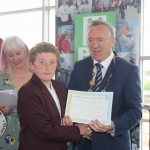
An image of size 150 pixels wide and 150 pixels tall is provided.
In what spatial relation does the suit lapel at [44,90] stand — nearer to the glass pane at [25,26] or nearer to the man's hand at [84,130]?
the man's hand at [84,130]

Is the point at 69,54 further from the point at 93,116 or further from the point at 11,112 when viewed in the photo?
the point at 93,116

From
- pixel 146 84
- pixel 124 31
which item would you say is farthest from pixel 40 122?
pixel 146 84

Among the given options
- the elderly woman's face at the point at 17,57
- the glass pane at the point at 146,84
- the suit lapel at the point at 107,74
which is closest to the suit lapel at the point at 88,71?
the suit lapel at the point at 107,74

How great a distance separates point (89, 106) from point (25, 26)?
3053mm

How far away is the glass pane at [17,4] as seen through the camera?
14.6 ft

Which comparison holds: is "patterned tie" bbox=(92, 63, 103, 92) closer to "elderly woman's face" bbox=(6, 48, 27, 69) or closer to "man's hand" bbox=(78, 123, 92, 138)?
"man's hand" bbox=(78, 123, 92, 138)

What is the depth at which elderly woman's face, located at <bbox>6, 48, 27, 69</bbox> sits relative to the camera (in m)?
2.88

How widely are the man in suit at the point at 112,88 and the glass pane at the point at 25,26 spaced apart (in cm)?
242

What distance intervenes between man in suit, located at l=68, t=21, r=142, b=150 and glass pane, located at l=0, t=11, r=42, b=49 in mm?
2421

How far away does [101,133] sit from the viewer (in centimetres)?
204

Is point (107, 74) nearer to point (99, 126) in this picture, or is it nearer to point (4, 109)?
point (99, 126)

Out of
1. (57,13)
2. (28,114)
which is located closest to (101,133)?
(28,114)

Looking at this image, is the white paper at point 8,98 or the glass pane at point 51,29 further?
the glass pane at point 51,29

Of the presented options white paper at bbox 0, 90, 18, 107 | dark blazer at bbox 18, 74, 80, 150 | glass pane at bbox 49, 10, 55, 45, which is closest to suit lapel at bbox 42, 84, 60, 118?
dark blazer at bbox 18, 74, 80, 150
